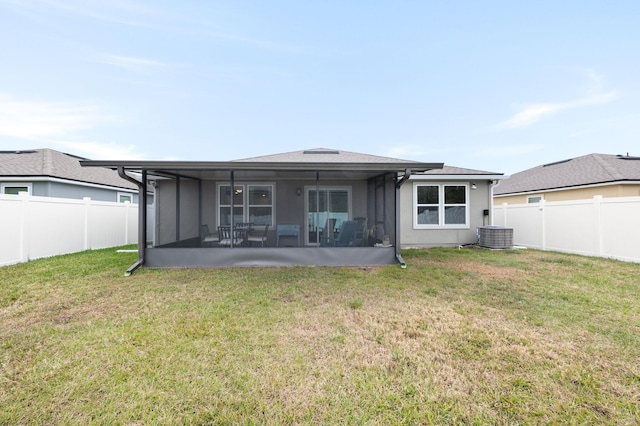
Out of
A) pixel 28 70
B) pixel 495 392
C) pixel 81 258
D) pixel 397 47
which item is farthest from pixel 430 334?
pixel 28 70

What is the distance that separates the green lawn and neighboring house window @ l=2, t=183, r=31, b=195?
7663 millimetres

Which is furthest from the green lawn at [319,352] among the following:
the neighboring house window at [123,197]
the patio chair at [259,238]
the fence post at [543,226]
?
the neighboring house window at [123,197]

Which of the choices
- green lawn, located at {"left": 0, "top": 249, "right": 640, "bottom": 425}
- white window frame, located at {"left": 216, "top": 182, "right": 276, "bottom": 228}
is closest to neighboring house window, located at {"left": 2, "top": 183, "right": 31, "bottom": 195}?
white window frame, located at {"left": 216, "top": 182, "right": 276, "bottom": 228}

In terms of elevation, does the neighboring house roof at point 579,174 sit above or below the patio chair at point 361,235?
above

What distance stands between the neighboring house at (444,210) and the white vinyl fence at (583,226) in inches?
58.4

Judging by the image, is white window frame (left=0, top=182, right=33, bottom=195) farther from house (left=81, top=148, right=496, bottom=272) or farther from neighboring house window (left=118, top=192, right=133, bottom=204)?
house (left=81, top=148, right=496, bottom=272)

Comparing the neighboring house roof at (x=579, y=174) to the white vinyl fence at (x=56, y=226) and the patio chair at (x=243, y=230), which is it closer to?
the patio chair at (x=243, y=230)

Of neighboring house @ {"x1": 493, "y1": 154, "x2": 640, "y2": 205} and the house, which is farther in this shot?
neighboring house @ {"x1": 493, "y1": 154, "x2": 640, "y2": 205}

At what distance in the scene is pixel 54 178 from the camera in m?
10.7

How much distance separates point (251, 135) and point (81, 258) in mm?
12050

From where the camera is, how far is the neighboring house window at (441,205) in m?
10.2

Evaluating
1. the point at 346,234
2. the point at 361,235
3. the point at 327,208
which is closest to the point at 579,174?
the point at 361,235

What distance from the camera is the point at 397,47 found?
491 inches

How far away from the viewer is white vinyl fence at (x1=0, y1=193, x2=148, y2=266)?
676 cm
